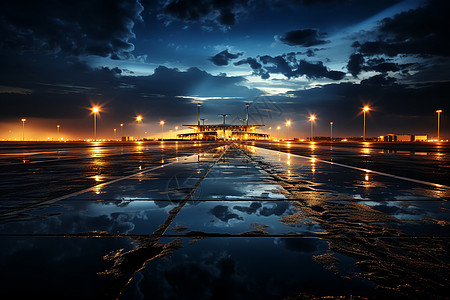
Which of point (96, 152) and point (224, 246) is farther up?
point (96, 152)

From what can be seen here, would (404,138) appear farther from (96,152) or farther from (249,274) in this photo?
(249,274)

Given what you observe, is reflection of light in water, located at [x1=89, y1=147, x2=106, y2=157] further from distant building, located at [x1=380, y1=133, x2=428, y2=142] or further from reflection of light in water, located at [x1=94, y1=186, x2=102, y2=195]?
distant building, located at [x1=380, y1=133, x2=428, y2=142]

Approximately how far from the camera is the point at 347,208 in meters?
5.50

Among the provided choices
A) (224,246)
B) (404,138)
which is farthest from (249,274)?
(404,138)

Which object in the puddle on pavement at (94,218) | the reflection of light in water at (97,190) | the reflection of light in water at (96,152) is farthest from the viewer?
the reflection of light in water at (96,152)

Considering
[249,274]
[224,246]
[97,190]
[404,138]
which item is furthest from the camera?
[404,138]

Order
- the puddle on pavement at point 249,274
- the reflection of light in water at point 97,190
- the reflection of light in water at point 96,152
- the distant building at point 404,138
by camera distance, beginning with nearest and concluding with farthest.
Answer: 1. the puddle on pavement at point 249,274
2. the reflection of light in water at point 97,190
3. the reflection of light in water at point 96,152
4. the distant building at point 404,138

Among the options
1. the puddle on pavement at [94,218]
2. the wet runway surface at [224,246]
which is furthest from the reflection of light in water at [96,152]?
the puddle on pavement at [94,218]

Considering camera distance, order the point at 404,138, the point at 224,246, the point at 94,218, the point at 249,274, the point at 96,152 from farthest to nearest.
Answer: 1. the point at 404,138
2. the point at 96,152
3. the point at 94,218
4. the point at 224,246
5. the point at 249,274

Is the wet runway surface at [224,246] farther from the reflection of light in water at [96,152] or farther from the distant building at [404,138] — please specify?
the distant building at [404,138]

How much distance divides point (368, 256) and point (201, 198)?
393 centimetres

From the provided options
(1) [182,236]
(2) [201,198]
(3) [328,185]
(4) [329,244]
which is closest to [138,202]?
(2) [201,198]

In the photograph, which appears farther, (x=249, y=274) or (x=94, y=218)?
(x=94, y=218)

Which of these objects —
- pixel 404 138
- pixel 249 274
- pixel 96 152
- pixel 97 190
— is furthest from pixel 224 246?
pixel 404 138
